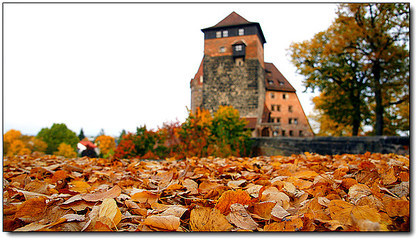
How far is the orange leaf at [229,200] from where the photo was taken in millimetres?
1062

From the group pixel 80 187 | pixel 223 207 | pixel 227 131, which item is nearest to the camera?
pixel 223 207

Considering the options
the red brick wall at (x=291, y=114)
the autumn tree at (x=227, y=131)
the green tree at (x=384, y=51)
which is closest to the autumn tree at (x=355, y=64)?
the green tree at (x=384, y=51)

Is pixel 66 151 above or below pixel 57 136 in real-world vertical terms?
below

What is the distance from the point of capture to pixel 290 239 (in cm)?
99

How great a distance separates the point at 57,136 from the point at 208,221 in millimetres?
3730

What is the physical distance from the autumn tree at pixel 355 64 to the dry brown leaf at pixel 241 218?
10.1 feet

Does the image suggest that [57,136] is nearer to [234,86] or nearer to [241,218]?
[241,218]

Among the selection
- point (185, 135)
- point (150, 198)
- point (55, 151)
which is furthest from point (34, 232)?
point (185, 135)

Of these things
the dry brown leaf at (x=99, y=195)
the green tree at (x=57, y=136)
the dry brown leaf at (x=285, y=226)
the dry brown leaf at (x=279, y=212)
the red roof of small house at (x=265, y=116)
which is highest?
the red roof of small house at (x=265, y=116)

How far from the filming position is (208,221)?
952 millimetres

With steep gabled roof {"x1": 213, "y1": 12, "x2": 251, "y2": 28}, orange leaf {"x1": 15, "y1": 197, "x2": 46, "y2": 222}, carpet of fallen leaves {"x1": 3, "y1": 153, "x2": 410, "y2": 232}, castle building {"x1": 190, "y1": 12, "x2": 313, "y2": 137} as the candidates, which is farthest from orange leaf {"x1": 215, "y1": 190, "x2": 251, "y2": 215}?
castle building {"x1": 190, "y1": 12, "x2": 313, "y2": 137}

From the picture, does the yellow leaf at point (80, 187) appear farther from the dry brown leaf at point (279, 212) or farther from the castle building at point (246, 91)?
the castle building at point (246, 91)

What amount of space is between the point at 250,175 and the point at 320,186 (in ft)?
1.75

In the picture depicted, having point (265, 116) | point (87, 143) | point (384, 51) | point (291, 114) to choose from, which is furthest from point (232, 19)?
point (265, 116)
